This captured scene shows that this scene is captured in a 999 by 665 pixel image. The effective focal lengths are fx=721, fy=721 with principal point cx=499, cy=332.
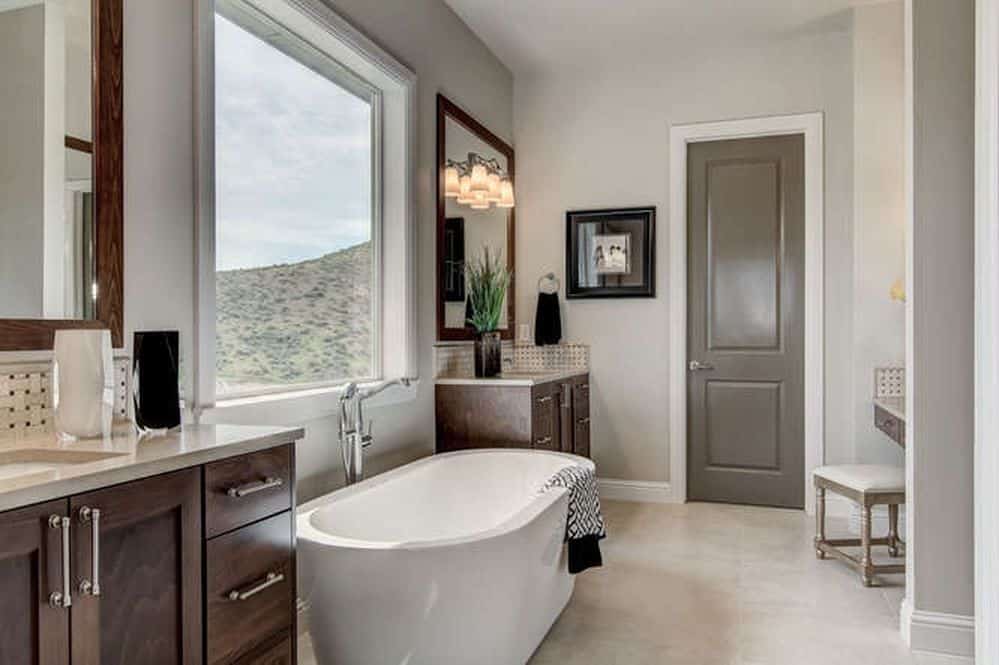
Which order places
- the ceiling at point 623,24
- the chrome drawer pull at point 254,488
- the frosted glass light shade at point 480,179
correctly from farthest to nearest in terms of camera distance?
1. the frosted glass light shade at point 480,179
2. the ceiling at point 623,24
3. the chrome drawer pull at point 254,488

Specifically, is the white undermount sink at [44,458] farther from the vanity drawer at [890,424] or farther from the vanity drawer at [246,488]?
the vanity drawer at [890,424]

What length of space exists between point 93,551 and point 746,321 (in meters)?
4.12

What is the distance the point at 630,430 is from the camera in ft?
15.9

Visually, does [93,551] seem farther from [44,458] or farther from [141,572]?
[44,458]

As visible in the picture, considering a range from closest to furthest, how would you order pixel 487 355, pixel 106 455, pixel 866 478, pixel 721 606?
pixel 106 455, pixel 721 606, pixel 866 478, pixel 487 355

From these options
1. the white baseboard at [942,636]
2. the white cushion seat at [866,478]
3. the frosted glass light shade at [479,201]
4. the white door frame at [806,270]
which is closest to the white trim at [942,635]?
the white baseboard at [942,636]

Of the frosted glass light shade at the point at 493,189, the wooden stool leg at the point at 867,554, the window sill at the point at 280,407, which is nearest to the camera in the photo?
the window sill at the point at 280,407

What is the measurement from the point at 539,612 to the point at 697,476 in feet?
8.35

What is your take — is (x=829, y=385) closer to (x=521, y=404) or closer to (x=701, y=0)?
(x=521, y=404)

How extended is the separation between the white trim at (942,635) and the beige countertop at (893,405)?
92cm

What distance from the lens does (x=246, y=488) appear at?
5.09 feet

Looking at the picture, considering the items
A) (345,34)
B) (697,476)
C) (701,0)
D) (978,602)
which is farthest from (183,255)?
(697,476)

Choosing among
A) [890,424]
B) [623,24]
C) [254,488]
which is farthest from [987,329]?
[623,24]

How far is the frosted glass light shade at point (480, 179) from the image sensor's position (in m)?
4.18
